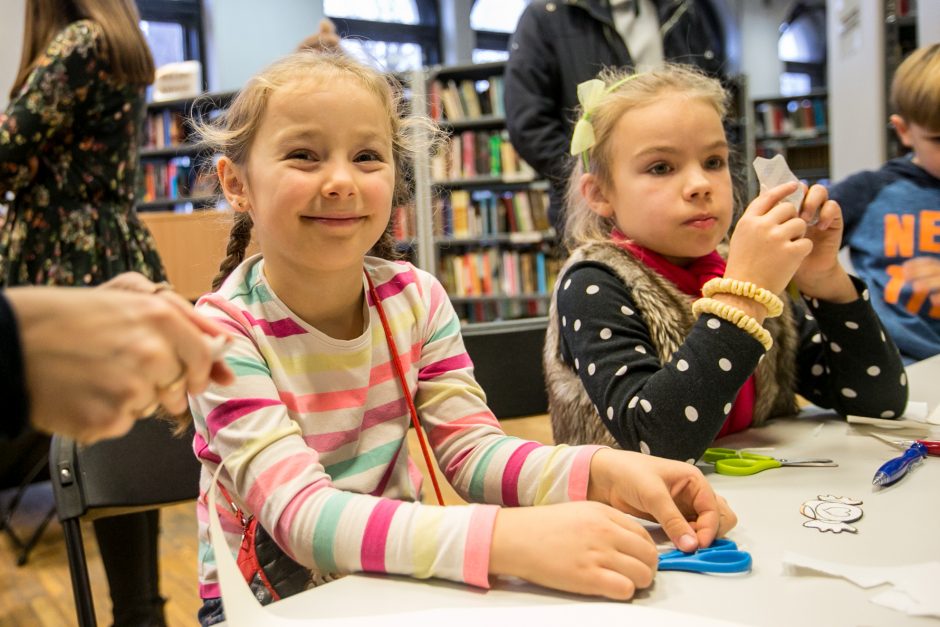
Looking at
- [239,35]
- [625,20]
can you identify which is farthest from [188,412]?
[239,35]

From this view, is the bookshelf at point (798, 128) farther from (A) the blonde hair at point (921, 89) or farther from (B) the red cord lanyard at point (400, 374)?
(B) the red cord lanyard at point (400, 374)

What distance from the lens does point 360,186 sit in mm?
857

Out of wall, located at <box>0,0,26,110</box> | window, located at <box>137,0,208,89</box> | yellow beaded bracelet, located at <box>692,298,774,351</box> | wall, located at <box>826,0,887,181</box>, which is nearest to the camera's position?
yellow beaded bracelet, located at <box>692,298,774,351</box>

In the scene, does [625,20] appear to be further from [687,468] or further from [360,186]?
[687,468]

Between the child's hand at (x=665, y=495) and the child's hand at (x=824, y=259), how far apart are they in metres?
0.46

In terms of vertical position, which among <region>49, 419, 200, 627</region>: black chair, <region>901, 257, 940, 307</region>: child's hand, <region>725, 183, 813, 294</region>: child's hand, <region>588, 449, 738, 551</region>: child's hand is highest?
<region>725, 183, 813, 294</region>: child's hand

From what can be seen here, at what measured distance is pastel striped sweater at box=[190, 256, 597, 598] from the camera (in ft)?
2.08

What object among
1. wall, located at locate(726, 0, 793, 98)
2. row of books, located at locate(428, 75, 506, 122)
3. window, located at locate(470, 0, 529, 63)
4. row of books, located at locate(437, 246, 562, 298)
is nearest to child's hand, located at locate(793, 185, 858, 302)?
row of books, located at locate(437, 246, 562, 298)

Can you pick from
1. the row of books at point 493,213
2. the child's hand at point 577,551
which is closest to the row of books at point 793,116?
the row of books at point 493,213

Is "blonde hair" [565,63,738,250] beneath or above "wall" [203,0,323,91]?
beneath

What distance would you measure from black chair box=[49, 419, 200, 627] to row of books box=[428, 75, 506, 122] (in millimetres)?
4304

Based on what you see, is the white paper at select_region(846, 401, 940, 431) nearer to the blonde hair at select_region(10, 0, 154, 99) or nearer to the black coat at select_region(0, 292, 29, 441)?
the black coat at select_region(0, 292, 29, 441)

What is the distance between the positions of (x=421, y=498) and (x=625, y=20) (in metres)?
1.87

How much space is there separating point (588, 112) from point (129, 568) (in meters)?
1.16
